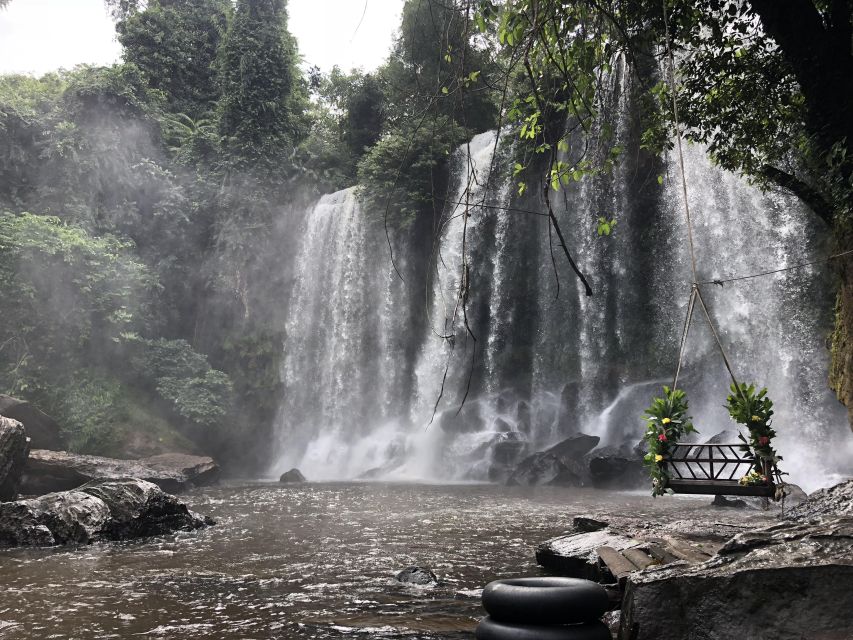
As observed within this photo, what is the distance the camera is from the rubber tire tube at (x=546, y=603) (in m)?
3.18

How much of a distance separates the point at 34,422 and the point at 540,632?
17894 mm

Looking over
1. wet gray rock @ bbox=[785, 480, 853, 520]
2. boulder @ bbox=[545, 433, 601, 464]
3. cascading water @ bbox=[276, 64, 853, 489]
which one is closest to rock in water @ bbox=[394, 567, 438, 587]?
wet gray rock @ bbox=[785, 480, 853, 520]

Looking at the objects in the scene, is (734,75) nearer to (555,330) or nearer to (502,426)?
(555,330)

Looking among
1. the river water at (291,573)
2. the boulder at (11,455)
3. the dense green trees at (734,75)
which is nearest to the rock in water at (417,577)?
the river water at (291,573)

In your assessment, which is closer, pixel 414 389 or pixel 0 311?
pixel 0 311

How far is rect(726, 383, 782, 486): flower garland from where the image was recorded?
5613mm

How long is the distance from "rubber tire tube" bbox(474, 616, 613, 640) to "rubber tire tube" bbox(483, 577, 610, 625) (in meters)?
0.04

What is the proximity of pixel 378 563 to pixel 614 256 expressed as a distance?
1615 cm

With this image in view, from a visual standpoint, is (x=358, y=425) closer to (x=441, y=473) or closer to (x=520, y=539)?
(x=441, y=473)

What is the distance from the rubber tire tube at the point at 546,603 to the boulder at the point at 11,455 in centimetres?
1099

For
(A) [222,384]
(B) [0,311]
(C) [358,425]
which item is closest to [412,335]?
(C) [358,425]

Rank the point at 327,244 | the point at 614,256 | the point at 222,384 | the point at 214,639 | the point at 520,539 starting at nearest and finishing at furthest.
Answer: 1. the point at 214,639
2. the point at 520,539
3. the point at 614,256
4. the point at 222,384
5. the point at 327,244

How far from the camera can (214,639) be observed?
170 inches

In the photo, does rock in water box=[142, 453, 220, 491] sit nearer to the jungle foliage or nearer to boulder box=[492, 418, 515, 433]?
the jungle foliage
